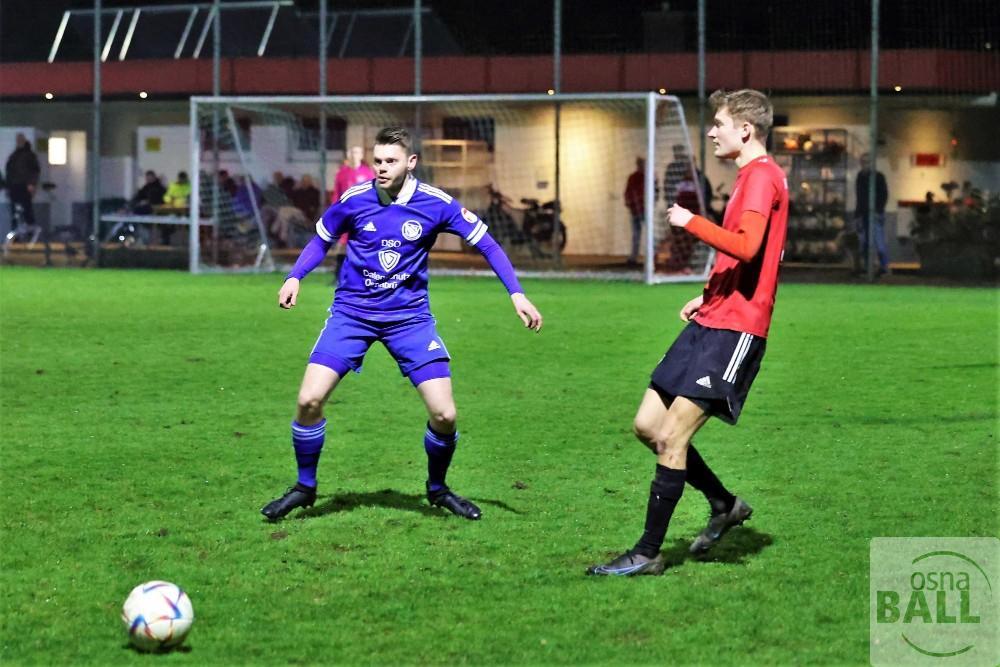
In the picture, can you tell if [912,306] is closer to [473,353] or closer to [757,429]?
[473,353]

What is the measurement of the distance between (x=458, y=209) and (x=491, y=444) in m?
2.17

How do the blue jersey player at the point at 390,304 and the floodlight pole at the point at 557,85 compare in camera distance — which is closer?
the blue jersey player at the point at 390,304

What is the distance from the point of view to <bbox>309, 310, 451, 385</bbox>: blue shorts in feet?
21.9

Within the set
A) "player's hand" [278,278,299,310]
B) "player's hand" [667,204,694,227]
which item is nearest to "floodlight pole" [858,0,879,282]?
"player's hand" [278,278,299,310]

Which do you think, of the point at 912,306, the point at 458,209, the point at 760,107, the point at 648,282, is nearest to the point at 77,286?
the point at 648,282

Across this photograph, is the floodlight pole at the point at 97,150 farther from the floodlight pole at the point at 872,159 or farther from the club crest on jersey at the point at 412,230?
the club crest on jersey at the point at 412,230

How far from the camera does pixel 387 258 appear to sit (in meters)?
6.68

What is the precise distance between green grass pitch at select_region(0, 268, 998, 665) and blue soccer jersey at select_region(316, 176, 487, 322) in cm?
91

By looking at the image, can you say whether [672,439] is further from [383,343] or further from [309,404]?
[309,404]

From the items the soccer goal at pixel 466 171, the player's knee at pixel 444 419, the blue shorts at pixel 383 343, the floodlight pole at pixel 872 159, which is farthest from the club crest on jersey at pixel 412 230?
the floodlight pole at pixel 872 159

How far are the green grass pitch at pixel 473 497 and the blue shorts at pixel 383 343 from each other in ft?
2.10

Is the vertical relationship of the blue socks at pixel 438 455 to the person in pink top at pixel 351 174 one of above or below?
below

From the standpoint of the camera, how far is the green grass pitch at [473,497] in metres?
4.80

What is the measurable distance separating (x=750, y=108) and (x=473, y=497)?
2401mm
